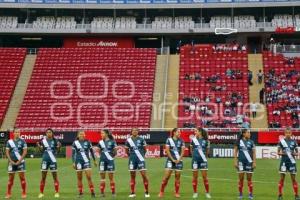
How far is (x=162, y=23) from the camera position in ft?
240

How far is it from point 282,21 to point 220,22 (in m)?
6.83

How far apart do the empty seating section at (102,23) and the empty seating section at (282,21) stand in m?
18.2

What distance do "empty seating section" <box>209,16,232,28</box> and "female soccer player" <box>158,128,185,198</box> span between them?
163 ft

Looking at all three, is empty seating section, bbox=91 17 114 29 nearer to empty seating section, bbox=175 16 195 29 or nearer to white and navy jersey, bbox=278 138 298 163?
empty seating section, bbox=175 16 195 29

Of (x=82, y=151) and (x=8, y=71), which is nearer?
(x=82, y=151)

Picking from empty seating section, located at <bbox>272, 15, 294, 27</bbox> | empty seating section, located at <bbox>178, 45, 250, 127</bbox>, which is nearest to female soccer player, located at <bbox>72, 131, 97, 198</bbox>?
empty seating section, located at <bbox>178, 45, 250, 127</bbox>

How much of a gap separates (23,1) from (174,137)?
52.5 m

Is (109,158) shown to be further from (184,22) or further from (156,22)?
(184,22)

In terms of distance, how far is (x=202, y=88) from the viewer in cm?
6456

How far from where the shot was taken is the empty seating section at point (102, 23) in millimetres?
72956

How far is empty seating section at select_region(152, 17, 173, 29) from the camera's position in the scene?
72.5 meters

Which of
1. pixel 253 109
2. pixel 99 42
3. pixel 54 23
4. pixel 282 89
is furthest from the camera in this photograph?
pixel 99 42

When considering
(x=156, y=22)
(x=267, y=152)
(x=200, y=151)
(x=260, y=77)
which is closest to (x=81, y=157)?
(x=200, y=151)

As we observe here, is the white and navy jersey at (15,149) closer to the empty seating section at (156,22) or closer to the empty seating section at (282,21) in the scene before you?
the empty seating section at (156,22)
